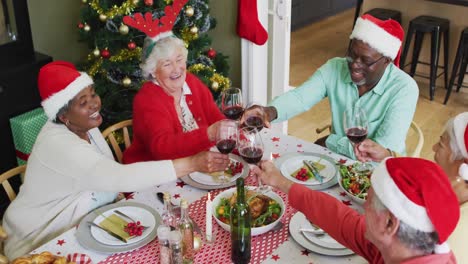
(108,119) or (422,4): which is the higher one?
(422,4)

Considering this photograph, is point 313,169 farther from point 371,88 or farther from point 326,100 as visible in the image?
point 326,100

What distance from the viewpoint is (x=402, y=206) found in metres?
1.24

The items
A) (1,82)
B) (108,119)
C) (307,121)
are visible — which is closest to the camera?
(1,82)

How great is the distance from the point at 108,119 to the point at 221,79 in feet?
2.70

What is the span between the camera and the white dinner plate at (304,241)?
1611mm

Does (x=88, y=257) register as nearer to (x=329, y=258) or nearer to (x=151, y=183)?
(x=151, y=183)

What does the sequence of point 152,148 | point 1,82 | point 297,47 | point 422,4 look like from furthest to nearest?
point 297,47
point 422,4
point 1,82
point 152,148

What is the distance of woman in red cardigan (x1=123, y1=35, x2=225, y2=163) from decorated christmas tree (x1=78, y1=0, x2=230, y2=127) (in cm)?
77

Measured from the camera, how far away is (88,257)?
160cm

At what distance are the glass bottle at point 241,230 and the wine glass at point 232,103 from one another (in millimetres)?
710

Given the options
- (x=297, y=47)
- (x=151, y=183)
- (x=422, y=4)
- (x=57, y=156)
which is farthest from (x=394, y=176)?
(x=297, y=47)

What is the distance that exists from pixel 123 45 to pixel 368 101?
1623mm

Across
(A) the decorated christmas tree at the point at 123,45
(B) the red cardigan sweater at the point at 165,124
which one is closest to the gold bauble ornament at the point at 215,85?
(A) the decorated christmas tree at the point at 123,45

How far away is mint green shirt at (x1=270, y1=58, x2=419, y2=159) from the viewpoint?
2.34m
